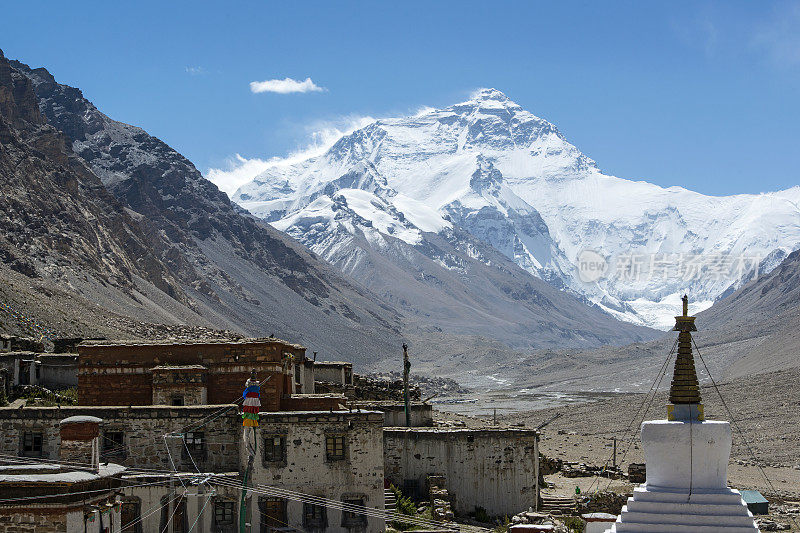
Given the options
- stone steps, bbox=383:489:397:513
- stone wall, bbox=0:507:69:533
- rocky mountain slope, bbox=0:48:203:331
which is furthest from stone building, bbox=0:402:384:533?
rocky mountain slope, bbox=0:48:203:331

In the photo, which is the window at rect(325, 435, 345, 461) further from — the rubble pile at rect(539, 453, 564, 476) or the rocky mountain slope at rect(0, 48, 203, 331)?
the rocky mountain slope at rect(0, 48, 203, 331)

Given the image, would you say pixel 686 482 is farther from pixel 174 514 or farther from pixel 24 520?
pixel 174 514

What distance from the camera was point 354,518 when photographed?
3158cm

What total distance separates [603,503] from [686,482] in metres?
19.9

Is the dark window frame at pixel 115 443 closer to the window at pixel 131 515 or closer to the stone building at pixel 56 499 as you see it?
the window at pixel 131 515

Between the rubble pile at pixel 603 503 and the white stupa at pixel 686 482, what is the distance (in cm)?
1889

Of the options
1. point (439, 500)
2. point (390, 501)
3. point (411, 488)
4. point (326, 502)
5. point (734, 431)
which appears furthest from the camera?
point (734, 431)

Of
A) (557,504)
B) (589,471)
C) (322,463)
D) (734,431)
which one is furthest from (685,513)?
(734,431)

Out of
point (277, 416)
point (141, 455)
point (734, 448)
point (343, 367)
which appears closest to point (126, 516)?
point (141, 455)

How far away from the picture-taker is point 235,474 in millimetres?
30812

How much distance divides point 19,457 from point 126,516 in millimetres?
3700

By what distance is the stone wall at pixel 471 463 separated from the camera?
38312mm

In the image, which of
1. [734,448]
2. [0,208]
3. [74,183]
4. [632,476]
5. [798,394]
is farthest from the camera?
[74,183]

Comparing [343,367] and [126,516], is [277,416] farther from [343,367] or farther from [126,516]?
[343,367]
